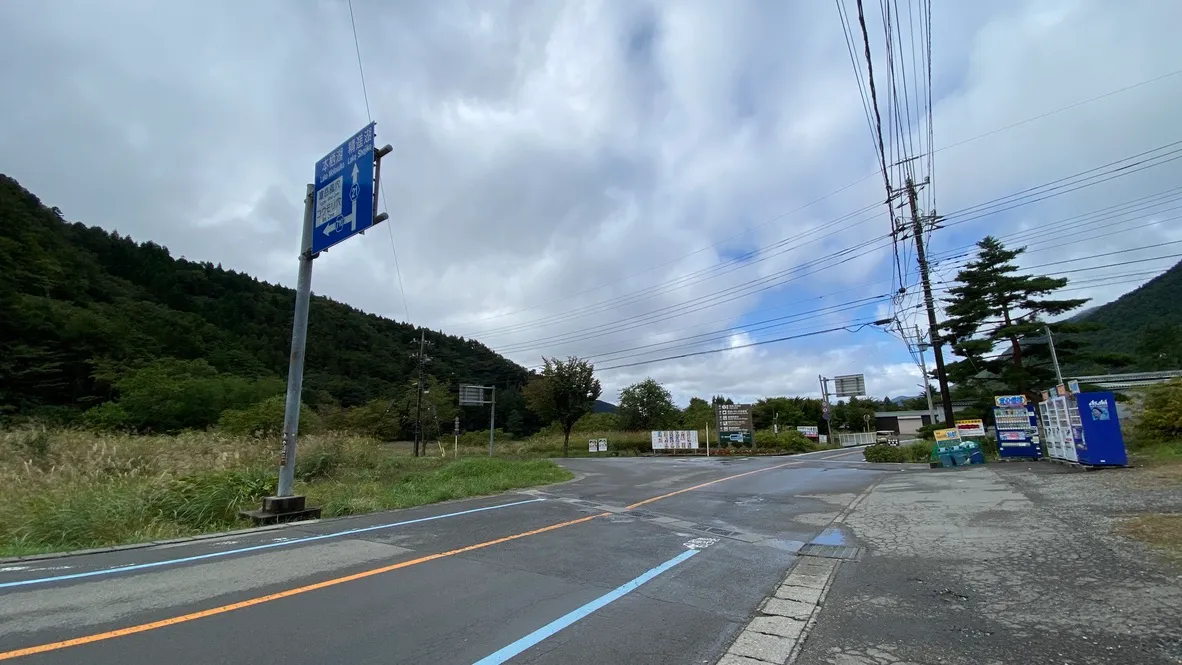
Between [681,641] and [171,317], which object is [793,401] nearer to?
[171,317]

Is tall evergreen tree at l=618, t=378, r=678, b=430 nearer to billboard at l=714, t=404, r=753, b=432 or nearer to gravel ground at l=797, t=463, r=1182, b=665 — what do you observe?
billboard at l=714, t=404, r=753, b=432

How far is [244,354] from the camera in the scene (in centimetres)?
5162

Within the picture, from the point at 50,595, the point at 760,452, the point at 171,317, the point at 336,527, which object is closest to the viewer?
the point at 50,595

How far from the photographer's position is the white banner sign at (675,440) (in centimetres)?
3594

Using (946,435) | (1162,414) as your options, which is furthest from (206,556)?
(1162,414)

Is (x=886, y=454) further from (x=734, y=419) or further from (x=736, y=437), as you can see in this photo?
(x=734, y=419)

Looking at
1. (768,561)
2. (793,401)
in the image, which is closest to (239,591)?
(768,561)

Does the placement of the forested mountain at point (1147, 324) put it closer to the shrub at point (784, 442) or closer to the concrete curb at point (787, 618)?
the shrub at point (784, 442)

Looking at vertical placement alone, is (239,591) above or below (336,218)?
below

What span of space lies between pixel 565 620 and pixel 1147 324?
6684 cm

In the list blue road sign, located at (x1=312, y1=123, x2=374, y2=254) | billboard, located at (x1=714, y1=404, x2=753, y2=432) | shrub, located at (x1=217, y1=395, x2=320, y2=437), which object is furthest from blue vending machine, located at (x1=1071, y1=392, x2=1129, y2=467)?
shrub, located at (x1=217, y1=395, x2=320, y2=437)

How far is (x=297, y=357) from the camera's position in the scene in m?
9.31

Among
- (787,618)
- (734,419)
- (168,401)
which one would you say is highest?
(168,401)

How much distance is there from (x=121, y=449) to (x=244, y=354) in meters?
43.9
